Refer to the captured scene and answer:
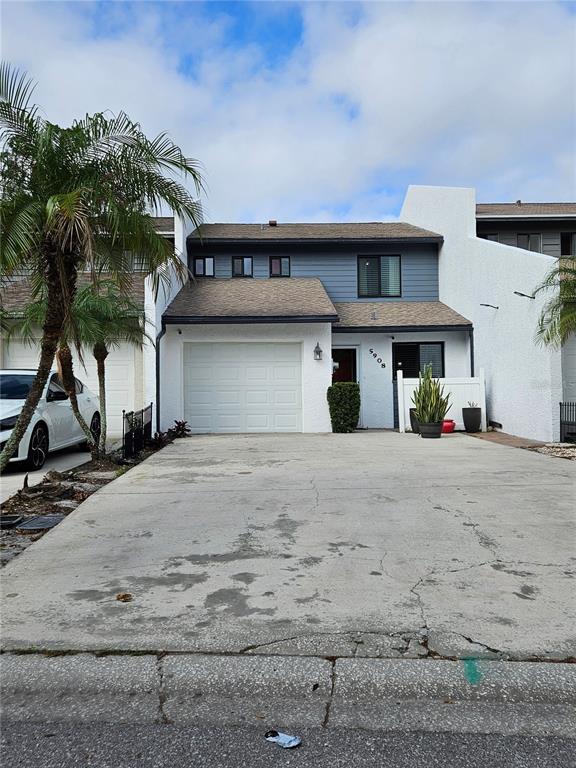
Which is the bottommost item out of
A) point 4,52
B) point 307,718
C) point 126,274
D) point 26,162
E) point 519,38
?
point 307,718

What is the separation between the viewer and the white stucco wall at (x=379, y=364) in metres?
15.7

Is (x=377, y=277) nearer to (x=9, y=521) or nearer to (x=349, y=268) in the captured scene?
(x=349, y=268)

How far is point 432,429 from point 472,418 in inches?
73.5

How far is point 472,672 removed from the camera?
2.71m

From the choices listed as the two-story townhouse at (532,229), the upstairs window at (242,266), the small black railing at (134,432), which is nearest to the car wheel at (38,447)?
the small black railing at (134,432)

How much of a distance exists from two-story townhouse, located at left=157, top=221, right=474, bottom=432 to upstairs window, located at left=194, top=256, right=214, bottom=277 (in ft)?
0.13

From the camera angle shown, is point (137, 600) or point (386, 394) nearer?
point (137, 600)

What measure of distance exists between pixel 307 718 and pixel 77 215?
196 inches

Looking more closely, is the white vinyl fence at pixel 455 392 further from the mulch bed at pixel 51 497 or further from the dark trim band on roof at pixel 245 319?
the mulch bed at pixel 51 497

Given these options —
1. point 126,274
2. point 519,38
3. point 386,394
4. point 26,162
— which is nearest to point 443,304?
point 386,394

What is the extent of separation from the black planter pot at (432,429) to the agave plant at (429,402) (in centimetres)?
9

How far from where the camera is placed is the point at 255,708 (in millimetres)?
2490

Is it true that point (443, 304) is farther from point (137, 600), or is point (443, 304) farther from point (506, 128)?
point (137, 600)

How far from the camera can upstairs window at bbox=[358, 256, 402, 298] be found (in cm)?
1719
